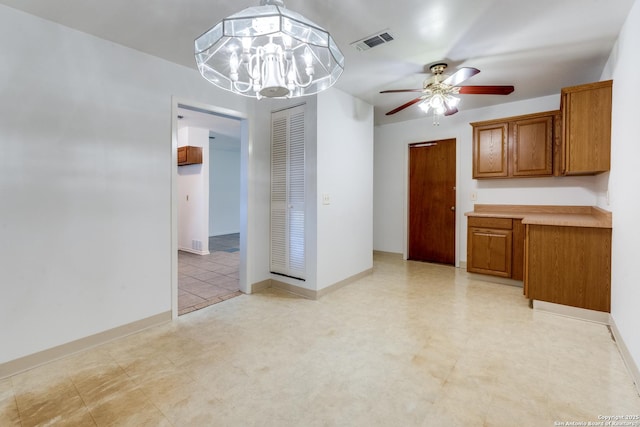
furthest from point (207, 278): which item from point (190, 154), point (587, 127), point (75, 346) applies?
point (587, 127)

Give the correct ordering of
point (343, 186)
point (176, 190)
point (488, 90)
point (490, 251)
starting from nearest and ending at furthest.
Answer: point (488, 90), point (176, 190), point (343, 186), point (490, 251)

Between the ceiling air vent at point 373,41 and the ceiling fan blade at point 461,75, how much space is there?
2.12ft

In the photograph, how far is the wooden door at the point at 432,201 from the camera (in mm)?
4867

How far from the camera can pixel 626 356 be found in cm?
203

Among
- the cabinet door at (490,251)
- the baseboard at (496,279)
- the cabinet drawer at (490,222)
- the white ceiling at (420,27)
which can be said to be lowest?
the baseboard at (496,279)

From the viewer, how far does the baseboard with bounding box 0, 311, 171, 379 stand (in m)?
1.99

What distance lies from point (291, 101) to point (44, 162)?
2.38m

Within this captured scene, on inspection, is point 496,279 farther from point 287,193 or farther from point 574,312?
point 287,193

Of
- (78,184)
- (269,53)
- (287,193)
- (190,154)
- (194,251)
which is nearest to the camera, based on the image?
(269,53)

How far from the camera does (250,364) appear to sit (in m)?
2.08

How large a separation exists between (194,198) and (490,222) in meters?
5.44

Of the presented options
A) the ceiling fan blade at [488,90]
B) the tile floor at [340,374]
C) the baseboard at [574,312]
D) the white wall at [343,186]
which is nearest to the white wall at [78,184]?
the tile floor at [340,374]

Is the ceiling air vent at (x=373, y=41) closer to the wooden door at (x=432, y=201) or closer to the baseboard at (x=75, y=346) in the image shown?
the wooden door at (x=432, y=201)

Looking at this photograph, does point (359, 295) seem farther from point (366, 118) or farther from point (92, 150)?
point (92, 150)
